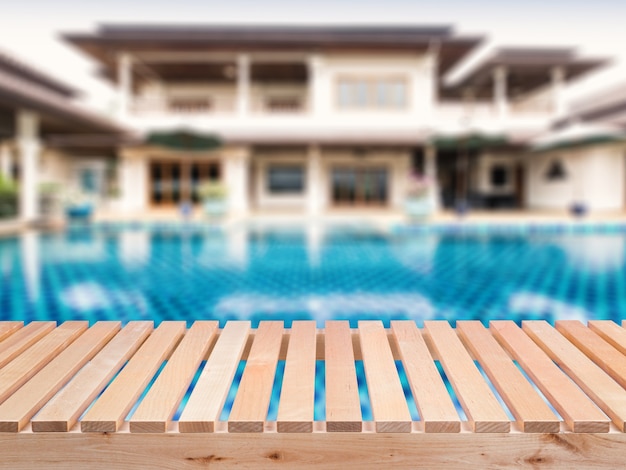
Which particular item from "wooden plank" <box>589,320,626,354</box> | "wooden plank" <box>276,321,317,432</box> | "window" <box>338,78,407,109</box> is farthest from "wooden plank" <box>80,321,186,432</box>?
"window" <box>338,78,407,109</box>

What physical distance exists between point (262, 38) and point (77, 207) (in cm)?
859

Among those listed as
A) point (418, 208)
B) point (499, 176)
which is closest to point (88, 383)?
point (418, 208)

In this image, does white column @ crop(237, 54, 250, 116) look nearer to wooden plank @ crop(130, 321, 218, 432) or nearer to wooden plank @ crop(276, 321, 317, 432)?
wooden plank @ crop(130, 321, 218, 432)

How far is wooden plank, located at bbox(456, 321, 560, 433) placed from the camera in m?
1.53

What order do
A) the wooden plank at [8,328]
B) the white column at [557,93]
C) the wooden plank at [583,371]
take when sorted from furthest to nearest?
the white column at [557,93]
the wooden plank at [8,328]
the wooden plank at [583,371]

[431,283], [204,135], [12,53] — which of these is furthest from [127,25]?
[431,283]

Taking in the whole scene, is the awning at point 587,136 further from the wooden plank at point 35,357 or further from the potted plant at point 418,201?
the wooden plank at point 35,357

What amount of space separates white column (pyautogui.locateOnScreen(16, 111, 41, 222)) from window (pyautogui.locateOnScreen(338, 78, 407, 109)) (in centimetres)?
1087

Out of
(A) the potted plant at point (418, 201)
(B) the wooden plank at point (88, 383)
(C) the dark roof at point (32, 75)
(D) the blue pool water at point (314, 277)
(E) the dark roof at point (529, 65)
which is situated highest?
(E) the dark roof at point (529, 65)

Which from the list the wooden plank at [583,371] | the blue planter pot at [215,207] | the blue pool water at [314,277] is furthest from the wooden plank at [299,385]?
the blue planter pot at [215,207]

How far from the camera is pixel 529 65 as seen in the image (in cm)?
1978

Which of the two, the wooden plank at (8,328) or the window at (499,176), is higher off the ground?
the window at (499,176)

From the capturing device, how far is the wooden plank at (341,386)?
1540mm

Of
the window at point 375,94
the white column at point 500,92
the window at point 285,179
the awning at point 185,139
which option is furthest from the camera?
the window at point 285,179
